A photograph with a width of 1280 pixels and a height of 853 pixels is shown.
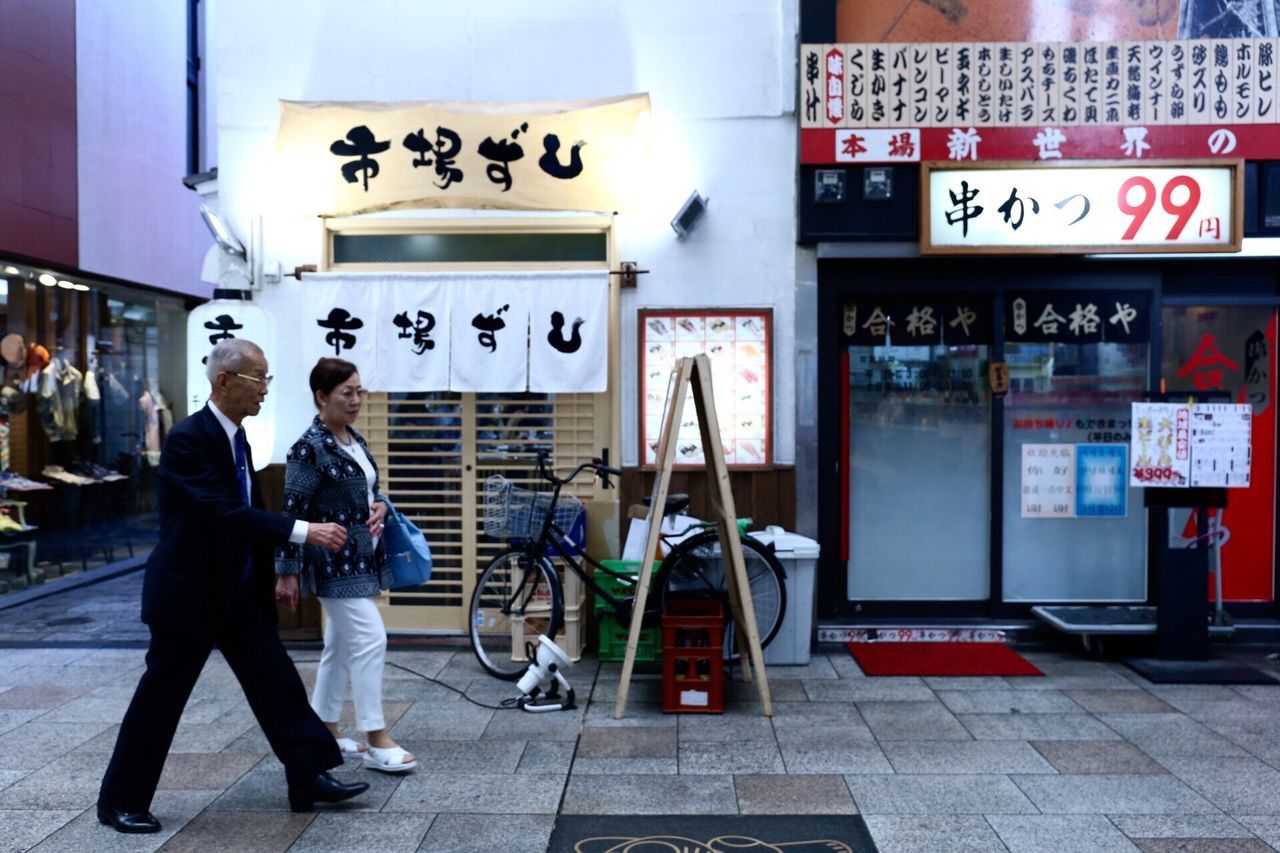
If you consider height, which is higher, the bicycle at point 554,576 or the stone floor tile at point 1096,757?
the bicycle at point 554,576

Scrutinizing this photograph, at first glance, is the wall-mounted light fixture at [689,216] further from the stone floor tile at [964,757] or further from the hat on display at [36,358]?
the hat on display at [36,358]

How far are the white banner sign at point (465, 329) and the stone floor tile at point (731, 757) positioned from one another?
3.07m

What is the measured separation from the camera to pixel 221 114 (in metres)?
8.63

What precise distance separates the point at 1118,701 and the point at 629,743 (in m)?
3.39

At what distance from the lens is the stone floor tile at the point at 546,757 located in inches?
230

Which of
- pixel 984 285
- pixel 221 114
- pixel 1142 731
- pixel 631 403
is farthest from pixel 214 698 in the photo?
pixel 984 285

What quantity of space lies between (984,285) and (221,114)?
6396 millimetres

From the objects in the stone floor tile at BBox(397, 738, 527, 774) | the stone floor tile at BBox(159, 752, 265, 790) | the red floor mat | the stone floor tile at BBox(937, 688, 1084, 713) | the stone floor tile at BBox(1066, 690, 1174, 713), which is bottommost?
the stone floor tile at BBox(159, 752, 265, 790)

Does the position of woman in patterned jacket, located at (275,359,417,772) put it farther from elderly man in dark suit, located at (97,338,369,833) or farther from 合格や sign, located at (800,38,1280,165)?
合格や sign, located at (800,38,1280,165)

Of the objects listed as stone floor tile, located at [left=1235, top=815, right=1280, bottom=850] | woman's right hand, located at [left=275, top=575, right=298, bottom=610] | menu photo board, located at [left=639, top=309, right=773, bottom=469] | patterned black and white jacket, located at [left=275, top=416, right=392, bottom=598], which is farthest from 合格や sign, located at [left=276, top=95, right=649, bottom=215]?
stone floor tile, located at [left=1235, top=815, right=1280, bottom=850]

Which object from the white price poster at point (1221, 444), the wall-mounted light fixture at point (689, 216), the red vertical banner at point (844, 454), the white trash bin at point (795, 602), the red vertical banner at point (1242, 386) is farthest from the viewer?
the red vertical banner at point (1242, 386)

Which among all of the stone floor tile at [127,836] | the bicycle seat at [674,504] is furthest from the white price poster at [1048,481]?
the stone floor tile at [127,836]

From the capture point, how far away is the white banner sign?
26.9ft

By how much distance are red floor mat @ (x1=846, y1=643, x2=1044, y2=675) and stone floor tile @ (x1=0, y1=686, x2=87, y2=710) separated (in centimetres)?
569
